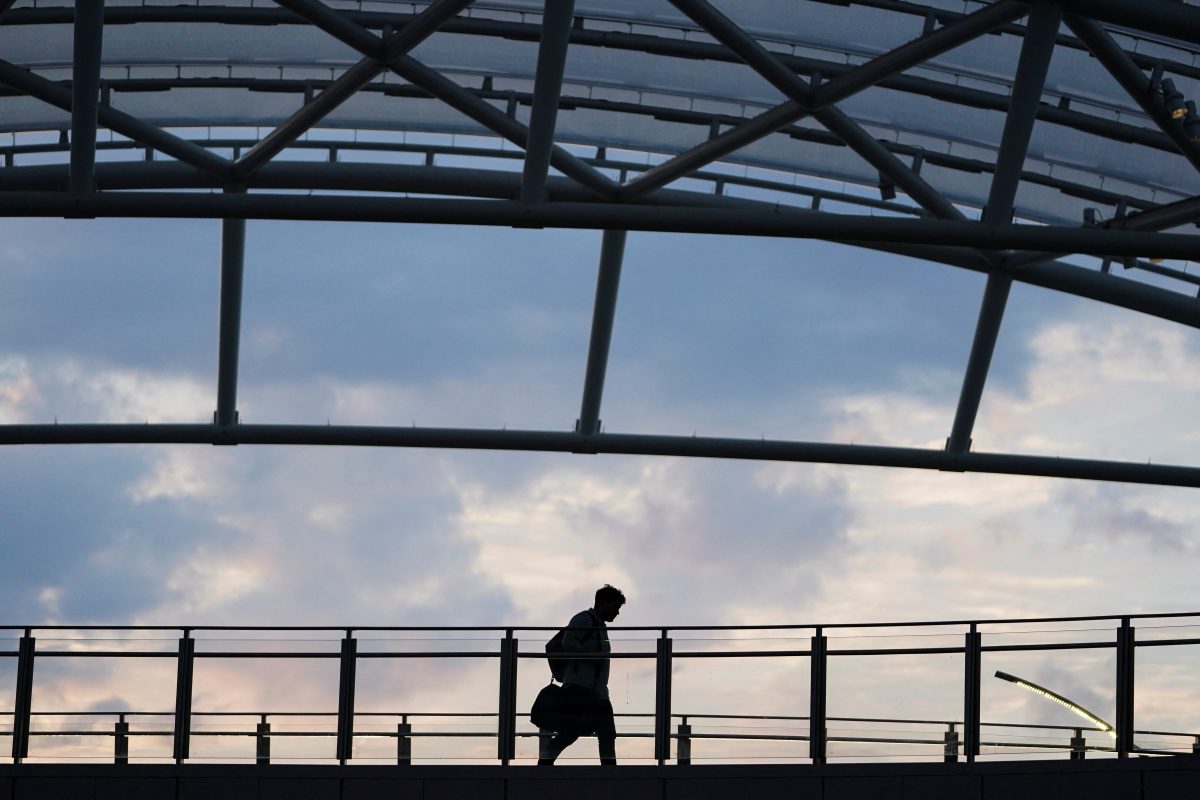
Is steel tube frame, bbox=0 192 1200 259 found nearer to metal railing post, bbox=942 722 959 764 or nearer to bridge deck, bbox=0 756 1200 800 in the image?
metal railing post, bbox=942 722 959 764

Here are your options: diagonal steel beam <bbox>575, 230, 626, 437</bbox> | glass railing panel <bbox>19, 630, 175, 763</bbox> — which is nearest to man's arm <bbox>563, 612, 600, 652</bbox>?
glass railing panel <bbox>19, 630, 175, 763</bbox>

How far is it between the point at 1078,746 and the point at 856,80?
7.58 meters

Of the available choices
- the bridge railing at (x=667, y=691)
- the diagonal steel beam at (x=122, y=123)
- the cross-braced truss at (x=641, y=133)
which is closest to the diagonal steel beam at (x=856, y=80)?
the cross-braced truss at (x=641, y=133)

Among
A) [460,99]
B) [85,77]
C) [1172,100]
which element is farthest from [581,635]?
[1172,100]

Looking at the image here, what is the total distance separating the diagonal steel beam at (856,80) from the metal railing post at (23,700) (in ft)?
31.0

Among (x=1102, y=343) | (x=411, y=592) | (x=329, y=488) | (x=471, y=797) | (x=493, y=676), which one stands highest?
(x=1102, y=343)

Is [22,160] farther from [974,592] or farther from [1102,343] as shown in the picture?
[974,592]

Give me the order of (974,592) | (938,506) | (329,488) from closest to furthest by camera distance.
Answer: (329,488), (938,506), (974,592)

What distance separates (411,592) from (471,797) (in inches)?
694

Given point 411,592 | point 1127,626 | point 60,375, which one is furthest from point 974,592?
point 1127,626

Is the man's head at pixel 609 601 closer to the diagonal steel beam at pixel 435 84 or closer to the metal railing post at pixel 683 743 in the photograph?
the metal railing post at pixel 683 743

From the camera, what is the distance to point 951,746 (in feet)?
53.9

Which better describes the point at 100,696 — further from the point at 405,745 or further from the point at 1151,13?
the point at 1151,13

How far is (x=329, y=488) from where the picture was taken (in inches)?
1545
